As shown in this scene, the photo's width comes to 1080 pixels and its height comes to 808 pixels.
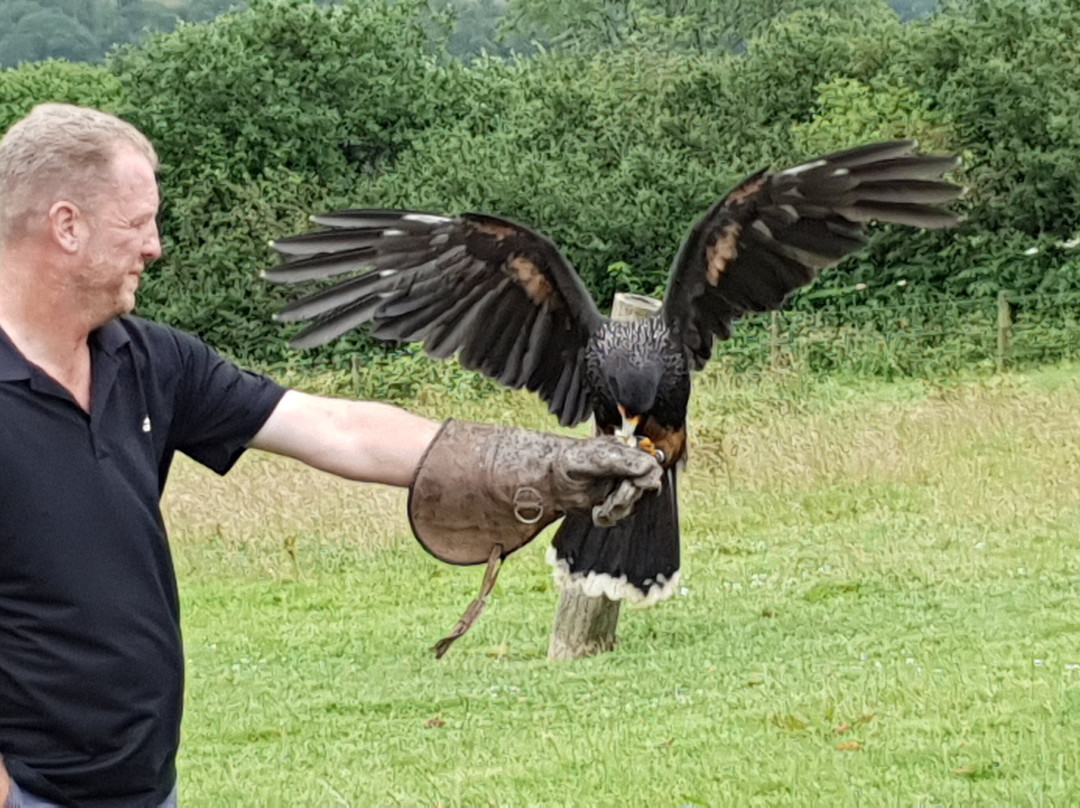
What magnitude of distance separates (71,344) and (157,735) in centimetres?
64

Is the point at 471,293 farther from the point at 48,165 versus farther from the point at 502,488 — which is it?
the point at 48,165

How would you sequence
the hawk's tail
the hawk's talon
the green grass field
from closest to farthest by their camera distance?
the hawk's talon, the green grass field, the hawk's tail

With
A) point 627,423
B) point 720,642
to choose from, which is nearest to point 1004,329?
point 720,642

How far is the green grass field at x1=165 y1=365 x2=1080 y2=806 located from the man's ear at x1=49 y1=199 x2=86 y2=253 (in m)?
3.20

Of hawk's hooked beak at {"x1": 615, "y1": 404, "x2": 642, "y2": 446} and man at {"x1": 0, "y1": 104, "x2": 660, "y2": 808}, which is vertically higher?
man at {"x1": 0, "y1": 104, "x2": 660, "y2": 808}

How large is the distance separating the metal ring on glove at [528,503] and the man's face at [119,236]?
0.76 meters

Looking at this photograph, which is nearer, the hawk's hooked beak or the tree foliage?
the hawk's hooked beak

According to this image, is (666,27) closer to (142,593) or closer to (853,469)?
(853,469)

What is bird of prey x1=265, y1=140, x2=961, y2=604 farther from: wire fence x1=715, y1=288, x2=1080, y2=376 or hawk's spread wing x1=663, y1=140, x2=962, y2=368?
wire fence x1=715, y1=288, x2=1080, y2=376

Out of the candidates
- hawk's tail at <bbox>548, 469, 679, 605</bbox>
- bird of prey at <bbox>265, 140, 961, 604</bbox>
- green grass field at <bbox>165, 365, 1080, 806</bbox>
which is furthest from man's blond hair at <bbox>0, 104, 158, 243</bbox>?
hawk's tail at <bbox>548, 469, 679, 605</bbox>

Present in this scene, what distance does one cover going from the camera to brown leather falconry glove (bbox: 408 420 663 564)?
2938mm

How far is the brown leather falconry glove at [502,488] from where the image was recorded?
116 inches

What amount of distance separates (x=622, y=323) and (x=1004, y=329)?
566 inches

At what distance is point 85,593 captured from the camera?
264cm
